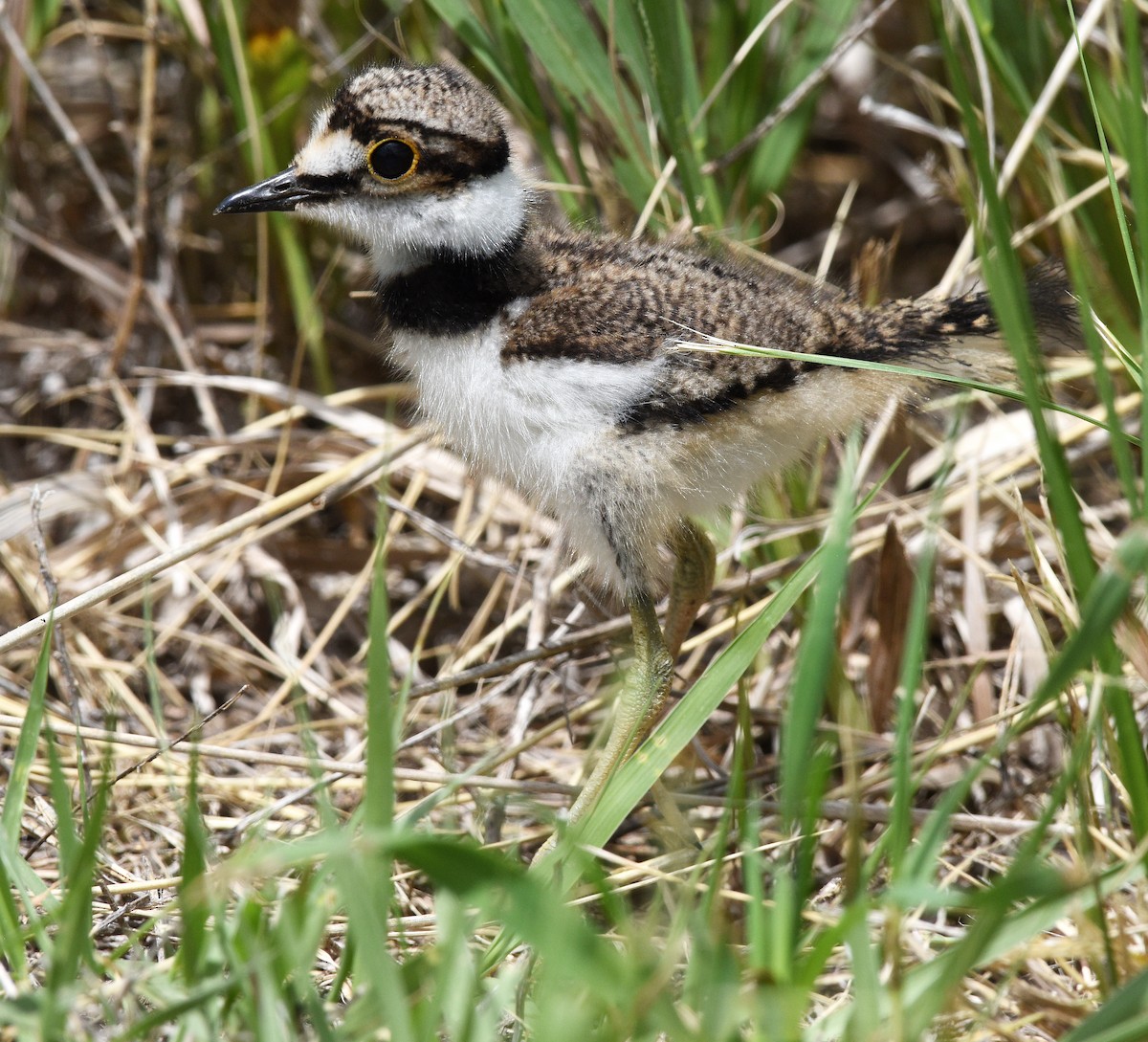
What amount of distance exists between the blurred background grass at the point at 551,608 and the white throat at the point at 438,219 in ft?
1.00

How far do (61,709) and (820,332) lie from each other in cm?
136

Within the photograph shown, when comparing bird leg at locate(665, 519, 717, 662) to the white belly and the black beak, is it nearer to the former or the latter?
the white belly

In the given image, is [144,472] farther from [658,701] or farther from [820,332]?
[820,332]

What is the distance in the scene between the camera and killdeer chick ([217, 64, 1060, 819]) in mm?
1611

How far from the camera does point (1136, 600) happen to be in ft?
5.16

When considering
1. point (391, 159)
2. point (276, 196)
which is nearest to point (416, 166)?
point (391, 159)

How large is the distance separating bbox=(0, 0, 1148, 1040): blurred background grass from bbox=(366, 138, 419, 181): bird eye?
Result: 36 centimetres

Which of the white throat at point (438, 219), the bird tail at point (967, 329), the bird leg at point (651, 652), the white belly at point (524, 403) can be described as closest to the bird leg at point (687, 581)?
the bird leg at point (651, 652)

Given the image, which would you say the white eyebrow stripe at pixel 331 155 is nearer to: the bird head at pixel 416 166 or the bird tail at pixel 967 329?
the bird head at pixel 416 166

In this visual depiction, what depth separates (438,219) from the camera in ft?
5.65

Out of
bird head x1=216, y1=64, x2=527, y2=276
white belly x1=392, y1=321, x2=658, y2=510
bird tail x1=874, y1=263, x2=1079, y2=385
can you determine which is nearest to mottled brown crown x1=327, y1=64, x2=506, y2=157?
bird head x1=216, y1=64, x2=527, y2=276

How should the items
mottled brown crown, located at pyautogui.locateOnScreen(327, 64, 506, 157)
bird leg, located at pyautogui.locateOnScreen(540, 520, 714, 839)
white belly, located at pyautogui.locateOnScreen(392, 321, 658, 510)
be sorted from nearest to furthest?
1. white belly, located at pyautogui.locateOnScreen(392, 321, 658, 510)
2. mottled brown crown, located at pyautogui.locateOnScreen(327, 64, 506, 157)
3. bird leg, located at pyautogui.locateOnScreen(540, 520, 714, 839)

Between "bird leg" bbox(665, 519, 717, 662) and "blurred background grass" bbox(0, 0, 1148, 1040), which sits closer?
"blurred background grass" bbox(0, 0, 1148, 1040)

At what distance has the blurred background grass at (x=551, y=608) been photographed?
1.15m
